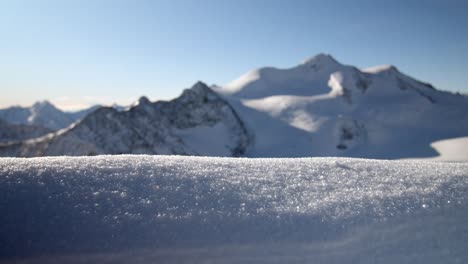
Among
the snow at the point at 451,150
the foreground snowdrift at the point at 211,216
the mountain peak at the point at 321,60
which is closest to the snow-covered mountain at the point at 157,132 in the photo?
the snow at the point at 451,150

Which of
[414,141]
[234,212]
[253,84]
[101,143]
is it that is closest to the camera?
[234,212]

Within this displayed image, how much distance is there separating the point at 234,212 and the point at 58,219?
77cm

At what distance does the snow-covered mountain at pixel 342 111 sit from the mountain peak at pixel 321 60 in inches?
3.4

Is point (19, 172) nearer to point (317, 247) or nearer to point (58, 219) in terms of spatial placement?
point (58, 219)

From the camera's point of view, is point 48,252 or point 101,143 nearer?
point 48,252

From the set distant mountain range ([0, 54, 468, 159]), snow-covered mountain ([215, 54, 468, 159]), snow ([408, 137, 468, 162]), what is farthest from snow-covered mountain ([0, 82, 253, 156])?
snow ([408, 137, 468, 162])

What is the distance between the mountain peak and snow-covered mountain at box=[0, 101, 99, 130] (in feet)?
298

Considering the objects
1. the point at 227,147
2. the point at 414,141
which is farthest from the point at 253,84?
the point at 414,141

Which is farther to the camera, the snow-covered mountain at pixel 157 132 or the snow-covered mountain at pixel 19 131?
the snow-covered mountain at pixel 19 131

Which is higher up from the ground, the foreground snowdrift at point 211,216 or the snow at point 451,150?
the snow at point 451,150

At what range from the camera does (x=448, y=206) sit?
5.44 ft

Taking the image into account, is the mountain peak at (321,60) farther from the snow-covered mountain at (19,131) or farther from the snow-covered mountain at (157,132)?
the snow-covered mountain at (19,131)

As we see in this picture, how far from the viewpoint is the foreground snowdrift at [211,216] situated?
1272 mm

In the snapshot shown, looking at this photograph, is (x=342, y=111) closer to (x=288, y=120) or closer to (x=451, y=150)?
(x=288, y=120)
